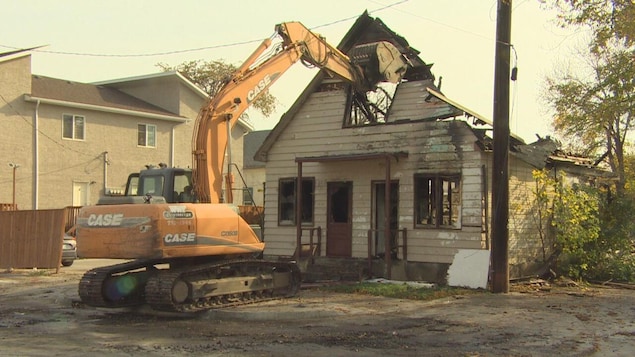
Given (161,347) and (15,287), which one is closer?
(161,347)

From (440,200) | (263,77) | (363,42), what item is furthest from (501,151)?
(363,42)

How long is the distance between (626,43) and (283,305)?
10030mm

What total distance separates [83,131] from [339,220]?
20.3 metres

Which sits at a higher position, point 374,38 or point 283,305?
point 374,38

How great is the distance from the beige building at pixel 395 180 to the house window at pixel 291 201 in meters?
0.03

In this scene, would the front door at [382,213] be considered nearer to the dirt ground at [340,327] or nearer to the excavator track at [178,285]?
the dirt ground at [340,327]

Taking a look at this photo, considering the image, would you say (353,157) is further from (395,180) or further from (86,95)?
(86,95)

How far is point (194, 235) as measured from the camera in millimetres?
11539

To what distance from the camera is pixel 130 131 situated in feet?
117

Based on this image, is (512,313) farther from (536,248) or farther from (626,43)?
(626,43)

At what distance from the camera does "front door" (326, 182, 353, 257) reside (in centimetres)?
1758

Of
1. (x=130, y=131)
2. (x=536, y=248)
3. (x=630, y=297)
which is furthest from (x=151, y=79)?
(x=630, y=297)

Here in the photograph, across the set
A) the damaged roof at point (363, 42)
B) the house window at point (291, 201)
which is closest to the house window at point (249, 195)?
the house window at point (291, 201)

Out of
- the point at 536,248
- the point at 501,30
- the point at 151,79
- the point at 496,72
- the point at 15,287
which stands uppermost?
the point at 151,79
